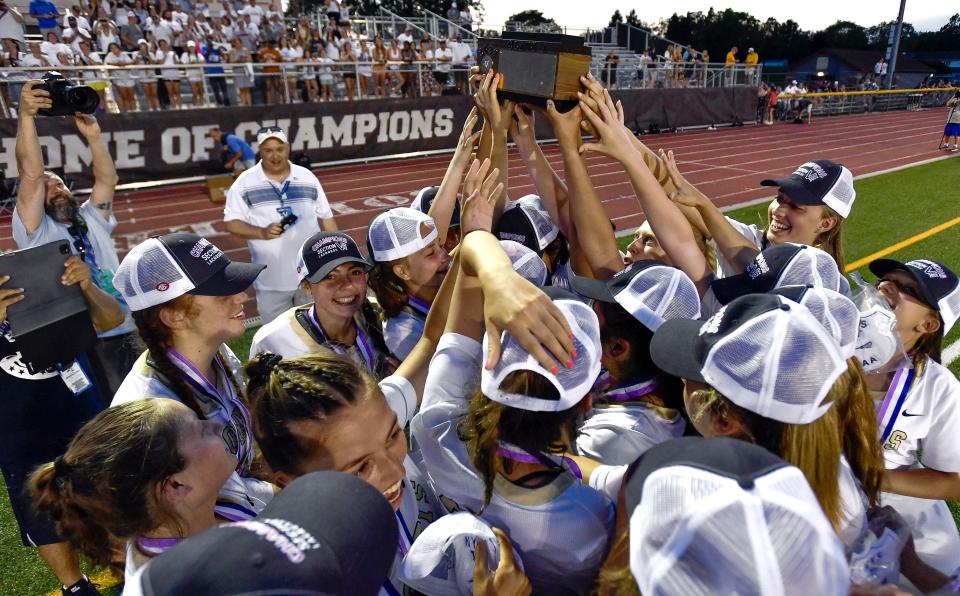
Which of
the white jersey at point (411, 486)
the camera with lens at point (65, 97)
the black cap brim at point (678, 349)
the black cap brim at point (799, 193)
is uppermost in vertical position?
the camera with lens at point (65, 97)

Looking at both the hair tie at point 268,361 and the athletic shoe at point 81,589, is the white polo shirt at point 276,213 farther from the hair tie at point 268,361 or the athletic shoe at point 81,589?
the hair tie at point 268,361

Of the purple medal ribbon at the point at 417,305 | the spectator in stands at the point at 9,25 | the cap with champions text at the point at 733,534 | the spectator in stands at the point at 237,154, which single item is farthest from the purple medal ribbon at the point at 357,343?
the spectator in stands at the point at 9,25

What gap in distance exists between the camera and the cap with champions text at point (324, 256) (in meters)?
2.74

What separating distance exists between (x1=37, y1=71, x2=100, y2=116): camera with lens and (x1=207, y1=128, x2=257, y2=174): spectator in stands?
8.51 m

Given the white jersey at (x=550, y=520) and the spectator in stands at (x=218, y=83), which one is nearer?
the white jersey at (x=550, y=520)

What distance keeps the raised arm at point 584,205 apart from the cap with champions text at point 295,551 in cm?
188

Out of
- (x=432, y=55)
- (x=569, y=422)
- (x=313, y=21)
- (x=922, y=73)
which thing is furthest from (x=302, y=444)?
(x=922, y=73)

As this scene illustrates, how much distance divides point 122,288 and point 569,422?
177cm

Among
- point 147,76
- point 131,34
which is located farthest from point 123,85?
point 131,34

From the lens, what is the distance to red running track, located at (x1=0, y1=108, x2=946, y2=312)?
1027cm

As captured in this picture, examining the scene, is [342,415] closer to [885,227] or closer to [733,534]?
[733,534]

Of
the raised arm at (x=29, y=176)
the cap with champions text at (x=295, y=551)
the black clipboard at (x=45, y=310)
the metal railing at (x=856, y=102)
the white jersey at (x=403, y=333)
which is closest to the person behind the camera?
the cap with champions text at (x=295, y=551)

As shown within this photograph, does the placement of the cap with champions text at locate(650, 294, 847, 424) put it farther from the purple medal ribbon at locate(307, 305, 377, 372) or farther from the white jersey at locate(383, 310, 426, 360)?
the purple medal ribbon at locate(307, 305, 377, 372)

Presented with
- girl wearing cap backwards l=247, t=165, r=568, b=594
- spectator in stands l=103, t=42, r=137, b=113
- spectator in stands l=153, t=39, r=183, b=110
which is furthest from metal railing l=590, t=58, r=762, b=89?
girl wearing cap backwards l=247, t=165, r=568, b=594
